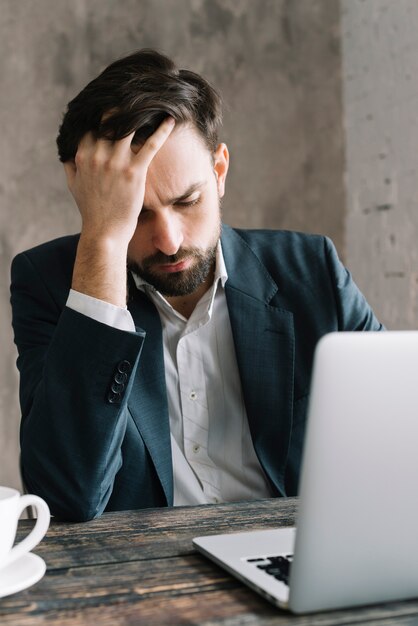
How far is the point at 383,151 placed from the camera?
3.01m

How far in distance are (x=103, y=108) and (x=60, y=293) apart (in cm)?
36

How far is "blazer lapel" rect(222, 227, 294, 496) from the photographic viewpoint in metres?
1.54

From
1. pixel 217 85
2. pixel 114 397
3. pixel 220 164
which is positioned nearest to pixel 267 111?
pixel 217 85

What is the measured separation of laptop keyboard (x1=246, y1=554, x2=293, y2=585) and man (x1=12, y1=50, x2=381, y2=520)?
0.42 meters

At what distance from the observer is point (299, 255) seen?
67.4 inches

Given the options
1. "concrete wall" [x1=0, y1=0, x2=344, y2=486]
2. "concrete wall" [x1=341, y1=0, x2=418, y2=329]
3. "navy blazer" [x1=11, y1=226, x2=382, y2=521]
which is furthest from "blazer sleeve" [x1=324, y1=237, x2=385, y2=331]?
"concrete wall" [x1=0, y1=0, x2=344, y2=486]

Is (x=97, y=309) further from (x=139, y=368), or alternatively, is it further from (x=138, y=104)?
(x=138, y=104)

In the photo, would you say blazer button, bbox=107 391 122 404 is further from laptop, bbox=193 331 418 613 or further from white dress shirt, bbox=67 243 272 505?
laptop, bbox=193 331 418 613

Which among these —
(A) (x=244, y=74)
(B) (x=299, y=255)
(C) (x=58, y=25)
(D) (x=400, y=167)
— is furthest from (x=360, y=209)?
(B) (x=299, y=255)

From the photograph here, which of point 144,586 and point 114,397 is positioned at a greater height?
point 114,397

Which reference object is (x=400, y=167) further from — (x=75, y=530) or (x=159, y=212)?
(x=75, y=530)

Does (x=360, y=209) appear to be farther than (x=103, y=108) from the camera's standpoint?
Yes

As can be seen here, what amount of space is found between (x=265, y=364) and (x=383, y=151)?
1.68 meters

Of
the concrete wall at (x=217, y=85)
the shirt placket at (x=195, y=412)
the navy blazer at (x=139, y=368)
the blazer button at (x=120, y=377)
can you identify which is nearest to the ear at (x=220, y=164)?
the navy blazer at (x=139, y=368)
